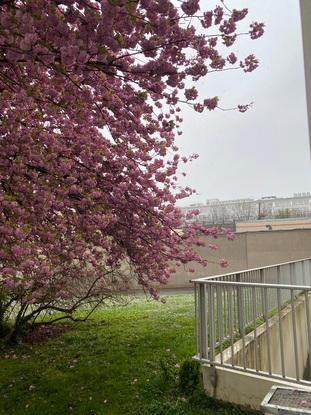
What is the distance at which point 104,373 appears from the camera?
5332mm

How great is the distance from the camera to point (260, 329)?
5.30 m

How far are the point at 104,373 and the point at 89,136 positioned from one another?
10.6 ft

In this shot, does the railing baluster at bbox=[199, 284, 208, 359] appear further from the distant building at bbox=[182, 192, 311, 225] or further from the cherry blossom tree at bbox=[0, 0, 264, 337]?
the distant building at bbox=[182, 192, 311, 225]

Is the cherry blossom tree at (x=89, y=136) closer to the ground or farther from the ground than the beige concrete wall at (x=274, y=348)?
farther from the ground

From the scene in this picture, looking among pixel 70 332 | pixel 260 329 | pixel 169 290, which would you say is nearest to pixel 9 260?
pixel 260 329

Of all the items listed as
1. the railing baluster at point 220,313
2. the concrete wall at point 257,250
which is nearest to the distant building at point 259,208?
the concrete wall at point 257,250

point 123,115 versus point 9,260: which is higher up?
point 123,115

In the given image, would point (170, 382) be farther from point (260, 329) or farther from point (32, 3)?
point (32, 3)

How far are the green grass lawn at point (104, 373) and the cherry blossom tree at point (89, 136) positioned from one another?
945mm

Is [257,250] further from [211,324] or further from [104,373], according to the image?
[211,324]

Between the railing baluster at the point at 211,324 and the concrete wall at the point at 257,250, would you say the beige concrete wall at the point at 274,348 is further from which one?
the concrete wall at the point at 257,250

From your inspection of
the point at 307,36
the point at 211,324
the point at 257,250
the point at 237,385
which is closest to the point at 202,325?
the point at 211,324

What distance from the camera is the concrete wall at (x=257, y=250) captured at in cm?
2048

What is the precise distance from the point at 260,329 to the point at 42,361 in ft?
11.1
